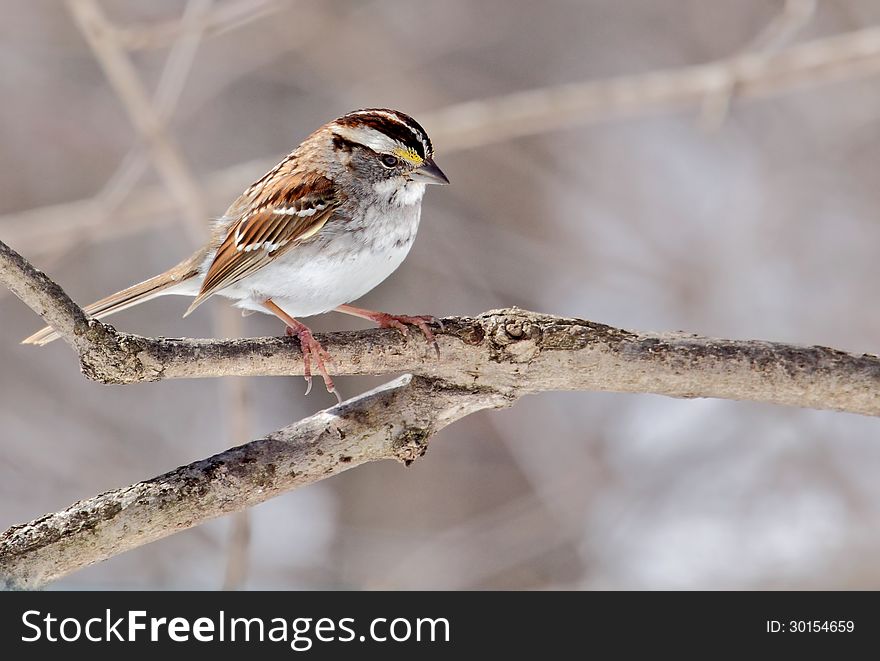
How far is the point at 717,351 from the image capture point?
220 centimetres

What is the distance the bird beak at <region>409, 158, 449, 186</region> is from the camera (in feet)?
8.79

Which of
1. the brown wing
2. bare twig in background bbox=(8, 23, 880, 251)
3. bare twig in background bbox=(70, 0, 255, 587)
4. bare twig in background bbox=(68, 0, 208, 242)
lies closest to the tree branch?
the brown wing

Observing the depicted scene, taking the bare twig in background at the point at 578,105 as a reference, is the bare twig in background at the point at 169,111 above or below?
below

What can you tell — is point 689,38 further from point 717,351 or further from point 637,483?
point 717,351

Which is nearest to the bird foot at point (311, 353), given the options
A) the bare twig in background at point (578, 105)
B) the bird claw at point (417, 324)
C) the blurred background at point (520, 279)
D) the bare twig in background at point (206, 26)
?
the bird claw at point (417, 324)

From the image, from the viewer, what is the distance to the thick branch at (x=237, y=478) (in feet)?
5.99

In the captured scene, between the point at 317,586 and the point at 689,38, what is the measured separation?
3.95 meters

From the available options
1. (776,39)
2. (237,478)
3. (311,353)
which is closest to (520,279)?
(776,39)

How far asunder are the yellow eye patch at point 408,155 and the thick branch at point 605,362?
646 mm

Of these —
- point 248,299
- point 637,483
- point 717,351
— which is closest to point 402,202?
point 248,299

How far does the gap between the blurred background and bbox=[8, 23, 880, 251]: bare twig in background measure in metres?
0.24

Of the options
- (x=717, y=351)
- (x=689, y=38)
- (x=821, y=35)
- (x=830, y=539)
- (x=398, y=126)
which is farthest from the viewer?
(x=689, y=38)

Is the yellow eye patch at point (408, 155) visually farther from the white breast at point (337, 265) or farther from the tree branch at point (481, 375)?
the tree branch at point (481, 375)

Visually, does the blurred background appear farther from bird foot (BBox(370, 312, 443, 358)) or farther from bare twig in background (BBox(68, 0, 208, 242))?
bird foot (BBox(370, 312, 443, 358))
